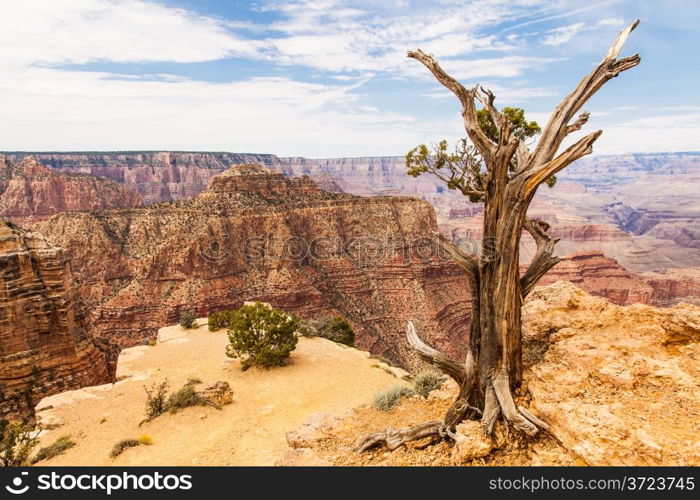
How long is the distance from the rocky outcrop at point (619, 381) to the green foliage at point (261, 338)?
1595cm

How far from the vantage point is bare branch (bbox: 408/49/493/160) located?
827 centimetres

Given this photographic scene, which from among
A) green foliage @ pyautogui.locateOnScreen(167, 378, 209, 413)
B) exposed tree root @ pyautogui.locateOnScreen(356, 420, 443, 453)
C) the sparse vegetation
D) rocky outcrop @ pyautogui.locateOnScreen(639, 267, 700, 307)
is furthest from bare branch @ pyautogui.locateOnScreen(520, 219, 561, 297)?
rocky outcrop @ pyautogui.locateOnScreen(639, 267, 700, 307)

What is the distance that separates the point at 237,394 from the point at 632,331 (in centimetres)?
1620

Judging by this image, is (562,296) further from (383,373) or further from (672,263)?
(672,263)

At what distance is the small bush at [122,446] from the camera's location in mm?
13695

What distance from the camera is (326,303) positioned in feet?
179

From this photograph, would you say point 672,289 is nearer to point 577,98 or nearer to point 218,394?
point 218,394

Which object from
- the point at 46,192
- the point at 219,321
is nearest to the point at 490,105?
the point at 219,321

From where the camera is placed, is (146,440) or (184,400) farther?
(184,400)

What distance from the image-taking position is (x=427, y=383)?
13922mm

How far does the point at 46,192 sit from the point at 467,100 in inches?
4557

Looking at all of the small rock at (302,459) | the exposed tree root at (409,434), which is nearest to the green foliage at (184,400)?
the small rock at (302,459)
